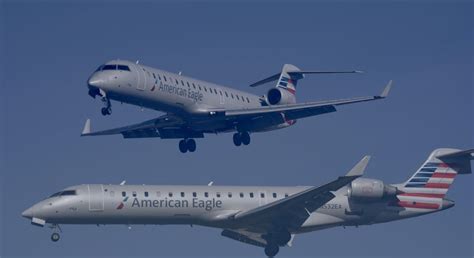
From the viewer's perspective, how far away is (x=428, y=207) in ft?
207

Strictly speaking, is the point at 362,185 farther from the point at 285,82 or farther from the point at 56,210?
the point at 56,210

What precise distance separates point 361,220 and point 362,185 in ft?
5.51

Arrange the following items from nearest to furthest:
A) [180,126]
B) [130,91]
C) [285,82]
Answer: [130,91] → [180,126] → [285,82]

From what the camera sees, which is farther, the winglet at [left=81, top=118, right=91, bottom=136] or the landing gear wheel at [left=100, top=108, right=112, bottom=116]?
the winglet at [left=81, top=118, right=91, bottom=136]

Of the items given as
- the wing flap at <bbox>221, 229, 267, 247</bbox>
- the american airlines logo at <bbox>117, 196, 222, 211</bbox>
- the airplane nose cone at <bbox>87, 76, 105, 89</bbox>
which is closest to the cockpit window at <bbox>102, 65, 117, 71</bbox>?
the airplane nose cone at <bbox>87, 76, 105, 89</bbox>

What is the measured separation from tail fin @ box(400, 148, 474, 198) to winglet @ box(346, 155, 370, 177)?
24.8ft

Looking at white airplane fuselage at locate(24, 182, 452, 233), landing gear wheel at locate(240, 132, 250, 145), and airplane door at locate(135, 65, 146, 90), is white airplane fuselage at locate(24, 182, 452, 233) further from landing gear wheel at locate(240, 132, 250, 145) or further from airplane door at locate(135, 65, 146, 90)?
airplane door at locate(135, 65, 146, 90)

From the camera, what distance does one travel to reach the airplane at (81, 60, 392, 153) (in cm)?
5912

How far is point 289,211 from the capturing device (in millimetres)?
60156

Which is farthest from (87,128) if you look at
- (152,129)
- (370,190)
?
(370,190)

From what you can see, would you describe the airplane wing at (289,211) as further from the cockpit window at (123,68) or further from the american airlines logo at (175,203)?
the cockpit window at (123,68)

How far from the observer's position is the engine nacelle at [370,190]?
61.8 meters

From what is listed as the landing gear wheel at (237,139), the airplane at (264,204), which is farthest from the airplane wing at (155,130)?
the airplane at (264,204)

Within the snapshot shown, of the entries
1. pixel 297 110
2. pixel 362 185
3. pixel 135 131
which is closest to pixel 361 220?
pixel 362 185
